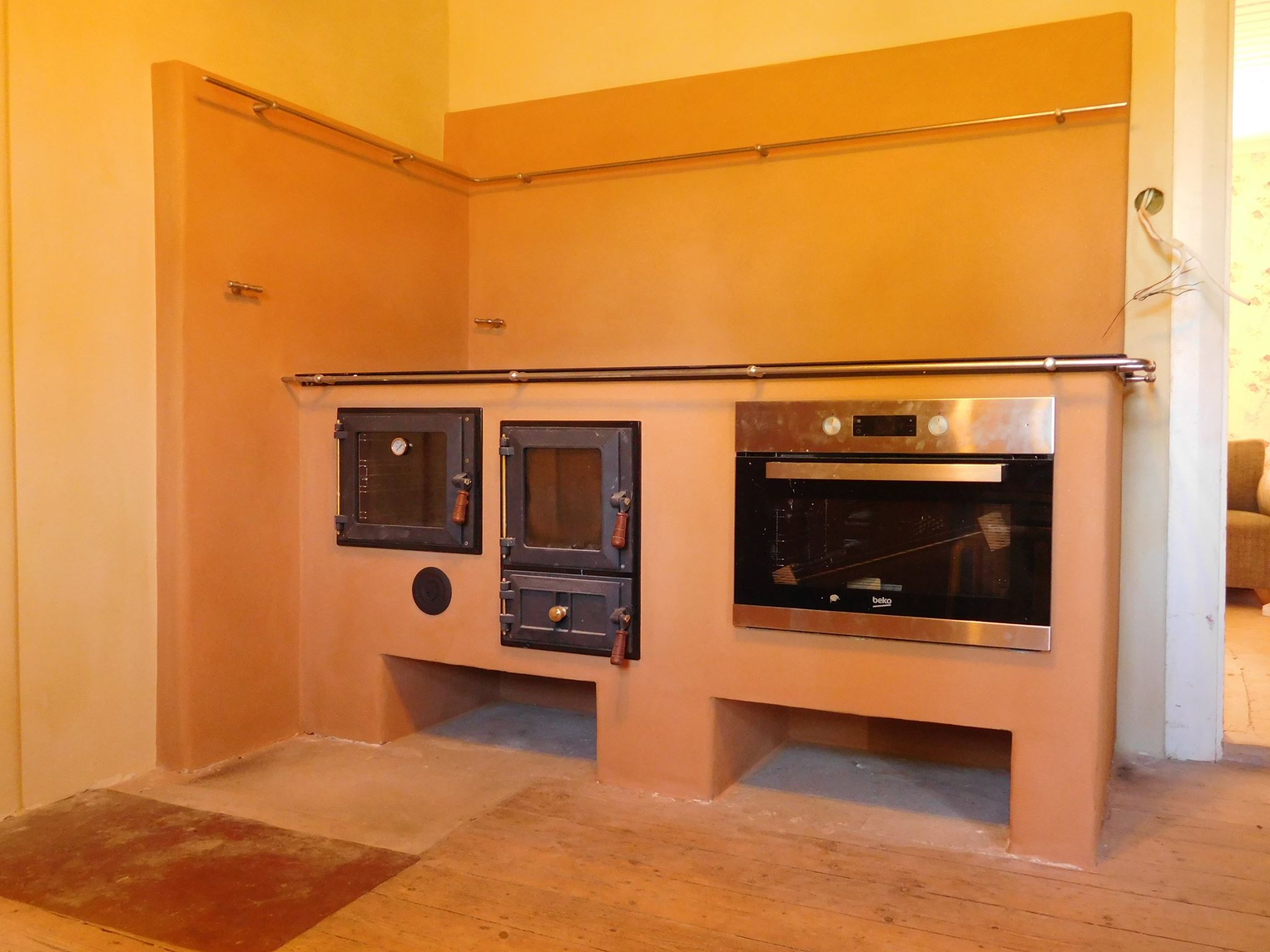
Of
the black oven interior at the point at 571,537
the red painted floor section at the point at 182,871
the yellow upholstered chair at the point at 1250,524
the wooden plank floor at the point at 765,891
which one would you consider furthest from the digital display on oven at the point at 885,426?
the yellow upholstered chair at the point at 1250,524

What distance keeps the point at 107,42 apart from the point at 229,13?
18.3 inches

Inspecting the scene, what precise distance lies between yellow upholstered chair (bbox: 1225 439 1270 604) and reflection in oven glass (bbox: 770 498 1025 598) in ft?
11.3

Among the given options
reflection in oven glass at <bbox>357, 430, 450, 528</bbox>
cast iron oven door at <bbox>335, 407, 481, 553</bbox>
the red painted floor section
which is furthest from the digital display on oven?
the red painted floor section

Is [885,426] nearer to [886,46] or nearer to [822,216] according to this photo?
[822,216]

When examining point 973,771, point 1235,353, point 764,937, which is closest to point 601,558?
point 764,937

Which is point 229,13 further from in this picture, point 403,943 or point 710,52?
point 403,943

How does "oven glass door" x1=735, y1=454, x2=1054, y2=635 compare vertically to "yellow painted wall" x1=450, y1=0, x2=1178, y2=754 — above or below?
below

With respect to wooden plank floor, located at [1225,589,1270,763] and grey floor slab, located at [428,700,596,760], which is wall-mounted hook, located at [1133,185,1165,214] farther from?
grey floor slab, located at [428,700,596,760]

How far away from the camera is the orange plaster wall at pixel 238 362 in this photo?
2658 mm

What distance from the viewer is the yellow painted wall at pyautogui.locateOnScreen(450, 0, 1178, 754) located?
288 cm

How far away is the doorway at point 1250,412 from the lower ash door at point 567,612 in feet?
5.92

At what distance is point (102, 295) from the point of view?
2.55 metres

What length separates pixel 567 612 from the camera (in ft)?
8.63

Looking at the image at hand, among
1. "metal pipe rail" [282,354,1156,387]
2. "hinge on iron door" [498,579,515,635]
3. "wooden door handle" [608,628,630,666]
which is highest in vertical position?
"metal pipe rail" [282,354,1156,387]
